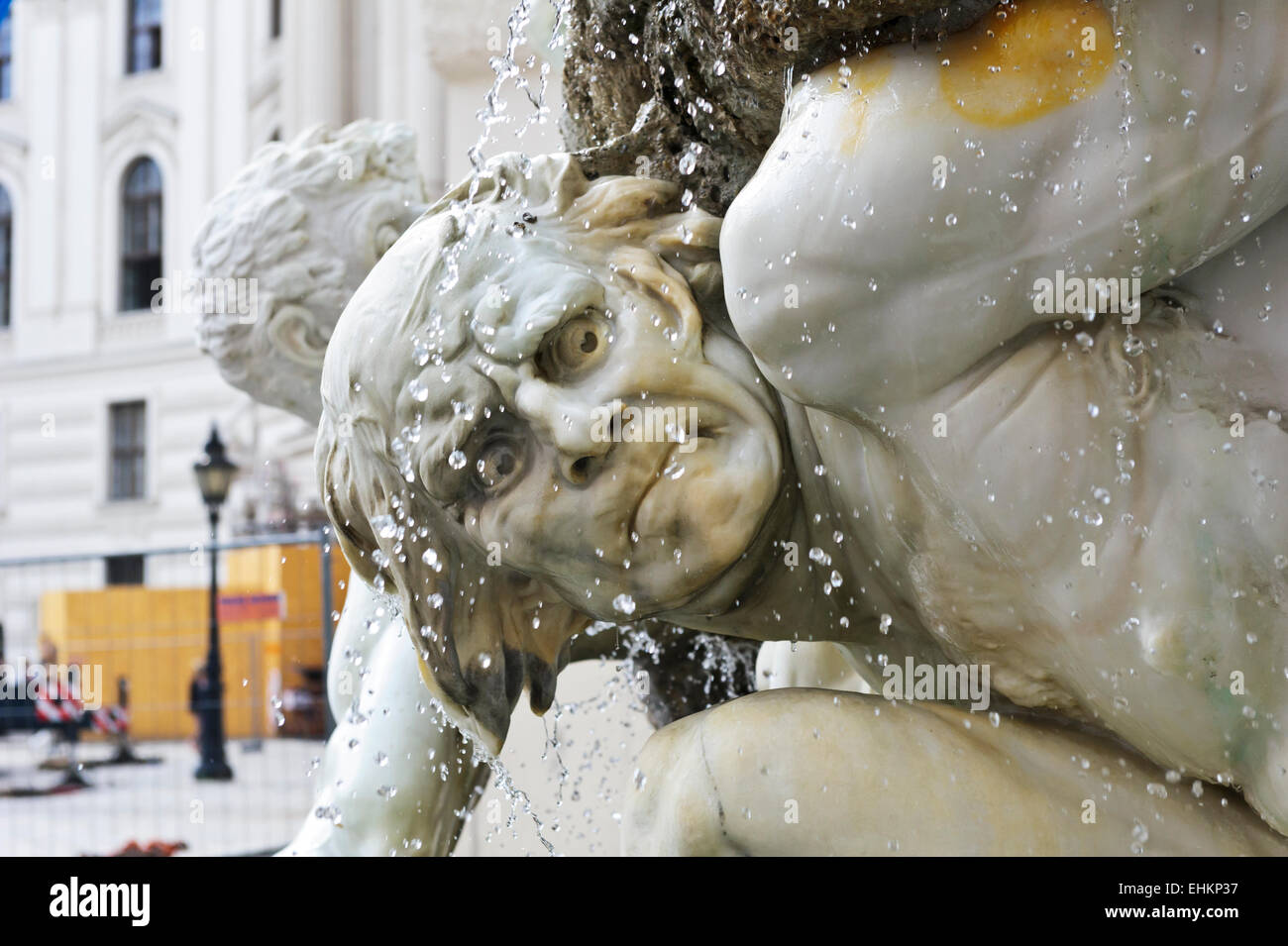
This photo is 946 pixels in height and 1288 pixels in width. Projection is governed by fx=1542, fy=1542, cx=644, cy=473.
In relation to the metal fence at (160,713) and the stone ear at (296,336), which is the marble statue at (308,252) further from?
the metal fence at (160,713)

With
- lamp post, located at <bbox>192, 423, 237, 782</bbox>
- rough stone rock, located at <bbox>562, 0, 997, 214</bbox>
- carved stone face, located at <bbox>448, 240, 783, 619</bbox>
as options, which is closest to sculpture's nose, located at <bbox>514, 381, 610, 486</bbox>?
carved stone face, located at <bbox>448, 240, 783, 619</bbox>

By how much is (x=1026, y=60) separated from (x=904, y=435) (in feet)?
0.96

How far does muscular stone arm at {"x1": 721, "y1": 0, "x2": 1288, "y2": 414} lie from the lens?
3.49 feet

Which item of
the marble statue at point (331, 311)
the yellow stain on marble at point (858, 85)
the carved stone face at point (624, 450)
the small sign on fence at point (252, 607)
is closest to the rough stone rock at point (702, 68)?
the yellow stain on marble at point (858, 85)

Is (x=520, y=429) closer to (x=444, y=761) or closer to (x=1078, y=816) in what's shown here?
(x=1078, y=816)

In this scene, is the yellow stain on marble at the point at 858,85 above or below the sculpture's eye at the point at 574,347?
above

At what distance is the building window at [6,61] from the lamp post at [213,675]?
13.2 metres

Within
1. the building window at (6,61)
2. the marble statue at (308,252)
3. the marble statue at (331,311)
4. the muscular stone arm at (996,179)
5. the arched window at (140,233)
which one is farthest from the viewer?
the building window at (6,61)

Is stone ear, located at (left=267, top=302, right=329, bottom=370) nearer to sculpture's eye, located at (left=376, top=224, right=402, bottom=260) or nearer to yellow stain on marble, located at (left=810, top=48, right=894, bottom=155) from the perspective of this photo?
sculpture's eye, located at (left=376, top=224, right=402, bottom=260)

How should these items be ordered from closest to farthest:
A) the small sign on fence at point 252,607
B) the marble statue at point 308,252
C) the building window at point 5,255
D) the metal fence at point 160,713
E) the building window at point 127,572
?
the marble statue at point 308,252 < the metal fence at point 160,713 < the small sign on fence at point 252,607 < the building window at point 127,572 < the building window at point 5,255

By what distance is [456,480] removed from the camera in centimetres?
132

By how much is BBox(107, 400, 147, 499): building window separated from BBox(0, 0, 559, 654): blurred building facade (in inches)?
0.9

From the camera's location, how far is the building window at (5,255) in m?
19.0

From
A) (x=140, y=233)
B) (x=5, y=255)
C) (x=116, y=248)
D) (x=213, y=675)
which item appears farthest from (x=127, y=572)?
(x=213, y=675)
